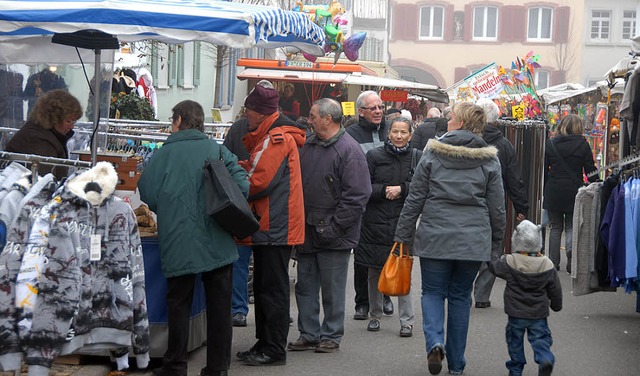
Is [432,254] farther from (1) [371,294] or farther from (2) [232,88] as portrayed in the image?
(2) [232,88]

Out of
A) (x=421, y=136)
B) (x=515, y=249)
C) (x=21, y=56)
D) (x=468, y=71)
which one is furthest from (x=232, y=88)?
(x=468, y=71)

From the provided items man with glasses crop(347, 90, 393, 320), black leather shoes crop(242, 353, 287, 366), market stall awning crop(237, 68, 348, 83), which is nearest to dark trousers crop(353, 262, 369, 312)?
man with glasses crop(347, 90, 393, 320)

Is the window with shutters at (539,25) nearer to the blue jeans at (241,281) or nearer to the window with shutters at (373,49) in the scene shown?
the window with shutters at (373,49)

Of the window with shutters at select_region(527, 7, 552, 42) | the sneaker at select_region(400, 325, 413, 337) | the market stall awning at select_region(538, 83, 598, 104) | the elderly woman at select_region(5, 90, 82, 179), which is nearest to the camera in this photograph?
the elderly woman at select_region(5, 90, 82, 179)

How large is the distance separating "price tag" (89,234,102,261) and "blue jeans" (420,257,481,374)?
2.41 meters

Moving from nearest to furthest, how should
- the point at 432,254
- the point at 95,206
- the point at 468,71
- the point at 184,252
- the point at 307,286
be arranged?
A: the point at 95,206 → the point at 184,252 → the point at 432,254 → the point at 307,286 → the point at 468,71

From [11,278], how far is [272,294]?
2537 mm

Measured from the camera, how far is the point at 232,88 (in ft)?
102

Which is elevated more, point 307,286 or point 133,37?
point 133,37

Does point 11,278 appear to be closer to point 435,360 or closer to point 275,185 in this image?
point 275,185

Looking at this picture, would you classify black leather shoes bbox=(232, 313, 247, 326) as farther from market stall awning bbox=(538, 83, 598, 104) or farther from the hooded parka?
market stall awning bbox=(538, 83, 598, 104)

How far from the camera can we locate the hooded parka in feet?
24.5

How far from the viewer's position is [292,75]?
2709 cm

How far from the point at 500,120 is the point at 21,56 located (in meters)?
5.96
